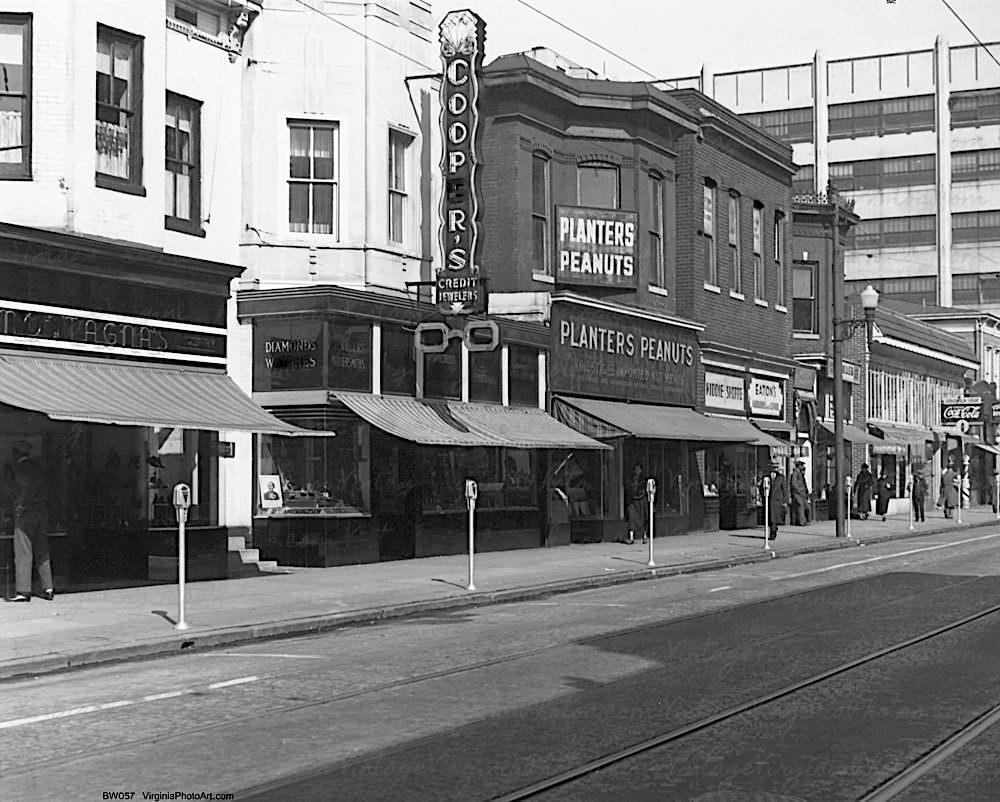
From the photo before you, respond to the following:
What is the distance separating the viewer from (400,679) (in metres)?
12.4

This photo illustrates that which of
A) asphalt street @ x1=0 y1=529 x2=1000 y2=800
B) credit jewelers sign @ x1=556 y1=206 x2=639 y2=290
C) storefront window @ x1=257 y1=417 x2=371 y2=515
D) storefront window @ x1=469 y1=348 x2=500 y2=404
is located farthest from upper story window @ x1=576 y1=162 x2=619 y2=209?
asphalt street @ x1=0 y1=529 x2=1000 y2=800

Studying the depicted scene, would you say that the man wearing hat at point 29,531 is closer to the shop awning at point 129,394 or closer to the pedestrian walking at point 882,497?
the shop awning at point 129,394

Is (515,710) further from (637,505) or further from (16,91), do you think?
(637,505)

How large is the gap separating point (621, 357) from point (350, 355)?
31.6 ft

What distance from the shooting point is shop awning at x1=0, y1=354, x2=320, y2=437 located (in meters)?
17.8

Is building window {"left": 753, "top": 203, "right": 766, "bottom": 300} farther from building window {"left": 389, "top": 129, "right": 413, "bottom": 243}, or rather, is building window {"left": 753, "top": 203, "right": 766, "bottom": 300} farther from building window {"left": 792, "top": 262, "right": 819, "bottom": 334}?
building window {"left": 389, "top": 129, "right": 413, "bottom": 243}

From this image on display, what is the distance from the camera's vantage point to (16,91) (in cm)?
1936

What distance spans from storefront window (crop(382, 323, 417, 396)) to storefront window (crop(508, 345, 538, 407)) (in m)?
3.52

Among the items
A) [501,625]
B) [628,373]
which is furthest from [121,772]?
[628,373]

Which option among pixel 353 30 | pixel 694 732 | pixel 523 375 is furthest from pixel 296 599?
pixel 523 375

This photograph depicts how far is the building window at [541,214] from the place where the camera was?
31.0 m

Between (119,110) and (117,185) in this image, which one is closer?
(117,185)

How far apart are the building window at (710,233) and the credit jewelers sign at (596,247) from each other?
196 inches

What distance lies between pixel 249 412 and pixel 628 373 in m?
13.7
